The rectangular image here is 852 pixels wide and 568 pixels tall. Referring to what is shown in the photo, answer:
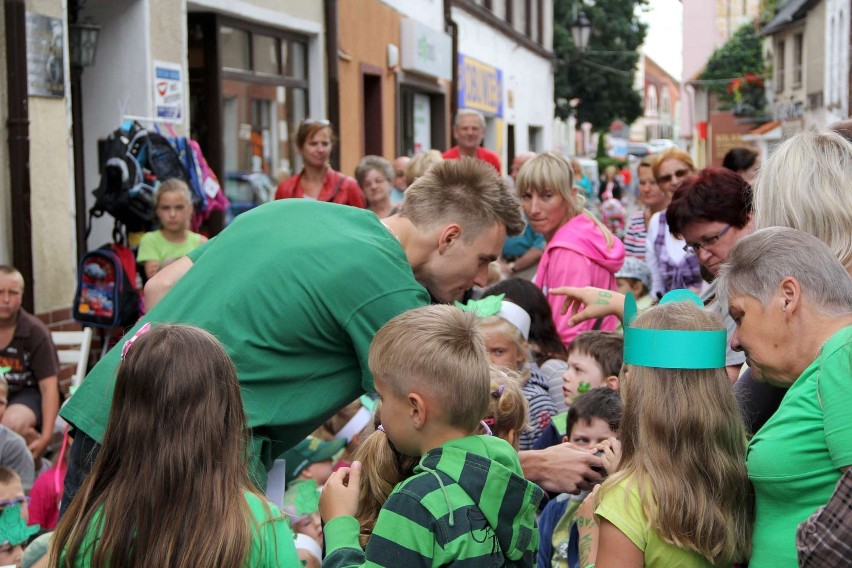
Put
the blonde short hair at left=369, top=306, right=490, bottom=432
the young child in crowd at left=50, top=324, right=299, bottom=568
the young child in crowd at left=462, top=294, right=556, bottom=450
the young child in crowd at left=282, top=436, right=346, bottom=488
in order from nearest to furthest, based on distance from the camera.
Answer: the young child in crowd at left=50, top=324, right=299, bottom=568 → the blonde short hair at left=369, top=306, right=490, bottom=432 → the young child in crowd at left=462, top=294, right=556, bottom=450 → the young child in crowd at left=282, top=436, right=346, bottom=488

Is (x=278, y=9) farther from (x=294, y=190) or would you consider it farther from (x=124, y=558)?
(x=124, y=558)

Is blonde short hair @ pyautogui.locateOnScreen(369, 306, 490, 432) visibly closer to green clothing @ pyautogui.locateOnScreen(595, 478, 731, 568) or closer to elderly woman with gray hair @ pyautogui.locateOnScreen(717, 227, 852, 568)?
green clothing @ pyautogui.locateOnScreen(595, 478, 731, 568)

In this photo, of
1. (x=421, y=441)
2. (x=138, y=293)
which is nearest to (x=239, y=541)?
(x=421, y=441)

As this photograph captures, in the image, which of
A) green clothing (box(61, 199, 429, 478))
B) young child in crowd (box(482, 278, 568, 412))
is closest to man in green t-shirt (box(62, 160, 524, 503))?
green clothing (box(61, 199, 429, 478))

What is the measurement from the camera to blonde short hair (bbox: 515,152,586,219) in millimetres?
5613

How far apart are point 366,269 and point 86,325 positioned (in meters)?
4.95

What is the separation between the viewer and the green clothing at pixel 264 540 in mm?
2378

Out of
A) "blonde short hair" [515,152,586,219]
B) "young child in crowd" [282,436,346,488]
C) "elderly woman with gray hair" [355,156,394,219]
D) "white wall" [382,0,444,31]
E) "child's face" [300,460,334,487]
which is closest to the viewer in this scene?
"young child in crowd" [282,436,346,488]

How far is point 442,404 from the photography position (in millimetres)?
2629

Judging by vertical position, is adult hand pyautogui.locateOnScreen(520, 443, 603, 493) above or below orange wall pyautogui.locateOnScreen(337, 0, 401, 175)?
below

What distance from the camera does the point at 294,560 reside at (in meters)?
2.45

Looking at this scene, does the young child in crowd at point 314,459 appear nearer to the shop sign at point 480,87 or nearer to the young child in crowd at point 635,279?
the young child in crowd at point 635,279

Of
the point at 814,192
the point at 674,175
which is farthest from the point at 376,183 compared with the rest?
the point at 814,192

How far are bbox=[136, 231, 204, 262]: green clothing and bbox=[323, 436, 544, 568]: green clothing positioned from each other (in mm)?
4816
